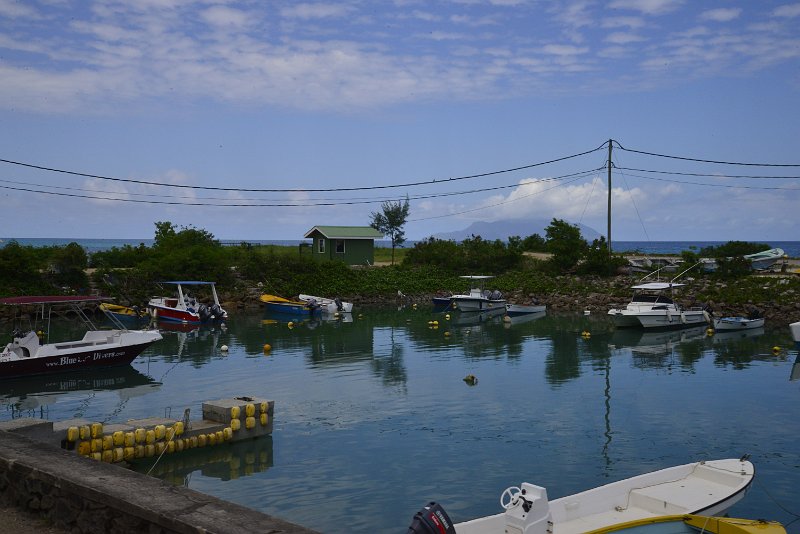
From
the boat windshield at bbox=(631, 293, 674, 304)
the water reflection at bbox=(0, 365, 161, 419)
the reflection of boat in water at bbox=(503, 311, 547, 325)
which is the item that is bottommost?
the water reflection at bbox=(0, 365, 161, 419)

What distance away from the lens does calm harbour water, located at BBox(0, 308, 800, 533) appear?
48.2 ft

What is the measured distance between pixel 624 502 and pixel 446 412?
9986 mm

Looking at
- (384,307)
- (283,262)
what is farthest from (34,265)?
(384,307)

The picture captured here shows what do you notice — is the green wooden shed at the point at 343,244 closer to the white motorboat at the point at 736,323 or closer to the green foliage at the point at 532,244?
the green foliage at the point at 532,244

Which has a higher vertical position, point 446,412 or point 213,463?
point 446,412

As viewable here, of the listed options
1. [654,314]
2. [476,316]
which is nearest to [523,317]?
[476,316]

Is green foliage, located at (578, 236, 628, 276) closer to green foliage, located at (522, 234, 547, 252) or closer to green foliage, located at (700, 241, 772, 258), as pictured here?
green foliage, located at (700, 241, 772, 258)

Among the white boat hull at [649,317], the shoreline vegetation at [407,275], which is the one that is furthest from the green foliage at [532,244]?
the white boat hull at [649,317]

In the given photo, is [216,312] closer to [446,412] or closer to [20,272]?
[20,272]

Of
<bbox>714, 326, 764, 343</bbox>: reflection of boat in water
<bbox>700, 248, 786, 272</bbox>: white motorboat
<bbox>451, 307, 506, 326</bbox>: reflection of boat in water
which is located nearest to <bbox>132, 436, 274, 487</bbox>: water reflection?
<bbox>714, 326, 764, 343</bbox>: reflection of boat in water

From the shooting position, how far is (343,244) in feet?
238

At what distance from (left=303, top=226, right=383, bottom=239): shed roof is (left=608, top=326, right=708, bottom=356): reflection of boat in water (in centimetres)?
3458

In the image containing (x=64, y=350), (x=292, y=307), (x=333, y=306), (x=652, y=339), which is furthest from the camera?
(x=333, y=306)

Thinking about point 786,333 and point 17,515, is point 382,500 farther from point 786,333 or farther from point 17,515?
point 786,333
